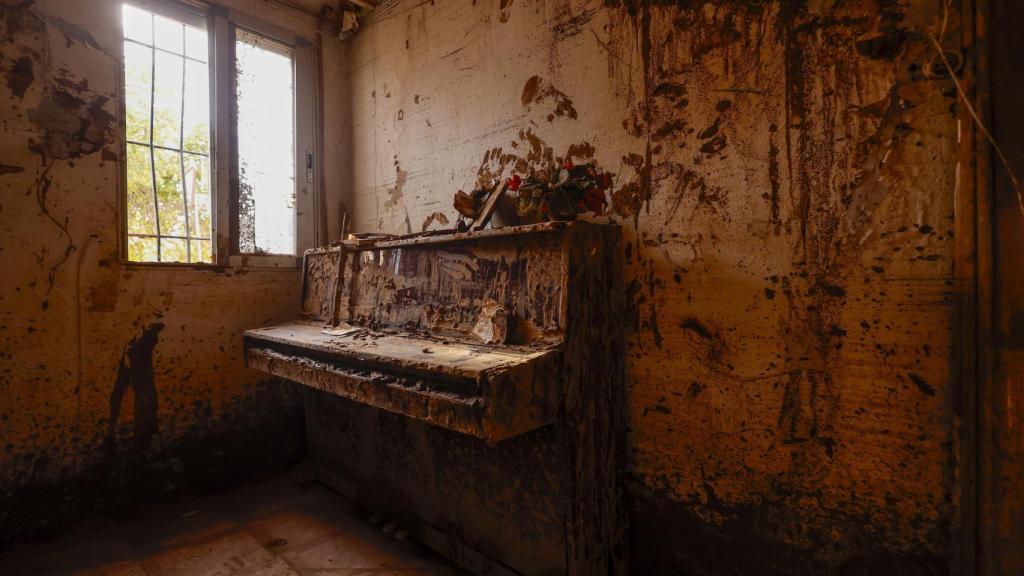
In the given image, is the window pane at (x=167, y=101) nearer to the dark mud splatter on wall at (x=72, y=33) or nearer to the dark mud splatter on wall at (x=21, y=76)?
the dark mud splatter on wall at (x=72, y=33)

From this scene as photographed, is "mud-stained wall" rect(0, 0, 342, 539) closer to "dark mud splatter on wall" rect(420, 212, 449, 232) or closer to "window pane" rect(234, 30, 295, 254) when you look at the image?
"window pane" rect(234, 30, 295, 254)

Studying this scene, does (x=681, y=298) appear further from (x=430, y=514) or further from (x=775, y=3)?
(x=430, y=514)

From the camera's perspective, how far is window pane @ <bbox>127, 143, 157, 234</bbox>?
2502 millimetres

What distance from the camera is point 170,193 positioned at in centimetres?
264

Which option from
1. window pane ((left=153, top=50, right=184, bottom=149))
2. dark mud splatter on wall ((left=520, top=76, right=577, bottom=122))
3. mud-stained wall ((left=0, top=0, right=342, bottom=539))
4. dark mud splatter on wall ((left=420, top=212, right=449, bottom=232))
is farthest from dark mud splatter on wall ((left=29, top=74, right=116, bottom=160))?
dark mud splatter on wall ((left=520, top=76, right=577, bottom=122))

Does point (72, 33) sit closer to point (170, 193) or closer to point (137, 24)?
point (137, 24)

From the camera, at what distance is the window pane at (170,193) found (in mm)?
2605

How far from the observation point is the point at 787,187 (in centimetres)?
148

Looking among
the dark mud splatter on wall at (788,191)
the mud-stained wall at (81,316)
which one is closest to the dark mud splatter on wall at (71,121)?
the mud-stained wall at (81,316)

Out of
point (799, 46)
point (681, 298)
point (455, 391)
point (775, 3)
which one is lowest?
point (455, 391)

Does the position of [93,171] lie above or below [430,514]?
above

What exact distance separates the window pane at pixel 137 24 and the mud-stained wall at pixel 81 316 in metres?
0.10

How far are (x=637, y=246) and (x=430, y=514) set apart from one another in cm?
157

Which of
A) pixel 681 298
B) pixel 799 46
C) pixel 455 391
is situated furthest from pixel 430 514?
pixel 799 46
